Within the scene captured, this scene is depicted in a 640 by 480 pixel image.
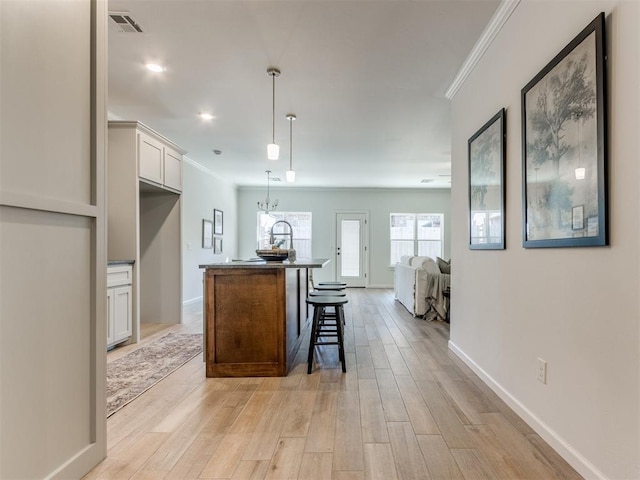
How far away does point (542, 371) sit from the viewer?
1.77m

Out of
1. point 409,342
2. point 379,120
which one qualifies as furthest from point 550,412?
point 379,120

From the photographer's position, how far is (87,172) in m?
1.50

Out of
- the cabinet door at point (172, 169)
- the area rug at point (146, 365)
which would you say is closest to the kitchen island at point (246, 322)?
the area rug at point (146, 365)

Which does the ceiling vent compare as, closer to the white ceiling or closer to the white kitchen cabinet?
the white ceiling

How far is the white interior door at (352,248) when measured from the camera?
8.41m

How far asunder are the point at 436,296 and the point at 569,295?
10.6 feet

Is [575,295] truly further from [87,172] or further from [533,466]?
[87,172]

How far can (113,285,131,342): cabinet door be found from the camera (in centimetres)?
331

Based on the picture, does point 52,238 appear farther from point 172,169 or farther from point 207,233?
point 207,233

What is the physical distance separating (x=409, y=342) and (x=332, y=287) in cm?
113

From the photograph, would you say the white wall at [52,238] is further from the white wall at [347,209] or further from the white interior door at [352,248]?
the white interior door at [352,248]

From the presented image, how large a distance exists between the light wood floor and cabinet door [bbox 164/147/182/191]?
7.98ft

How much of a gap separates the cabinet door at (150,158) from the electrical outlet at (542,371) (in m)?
3.93

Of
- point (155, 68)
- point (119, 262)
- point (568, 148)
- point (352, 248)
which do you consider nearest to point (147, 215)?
point (119, 262)
